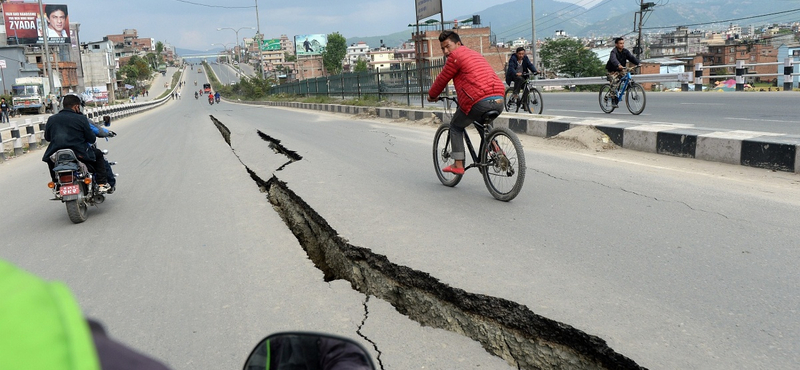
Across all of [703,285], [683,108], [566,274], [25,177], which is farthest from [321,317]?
[683,108]

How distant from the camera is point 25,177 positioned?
9.34 meters

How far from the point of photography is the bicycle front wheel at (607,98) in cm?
1255

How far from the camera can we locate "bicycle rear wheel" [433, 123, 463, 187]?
239 inches

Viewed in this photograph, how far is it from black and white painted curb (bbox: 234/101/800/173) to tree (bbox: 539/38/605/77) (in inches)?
1443

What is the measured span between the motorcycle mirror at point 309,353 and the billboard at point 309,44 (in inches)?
4182

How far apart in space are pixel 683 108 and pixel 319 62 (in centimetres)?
12090

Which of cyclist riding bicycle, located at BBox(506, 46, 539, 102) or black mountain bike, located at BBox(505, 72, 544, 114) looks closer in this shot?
cyclist riding bicycle, located at BBox(506, 46, 539, 102)

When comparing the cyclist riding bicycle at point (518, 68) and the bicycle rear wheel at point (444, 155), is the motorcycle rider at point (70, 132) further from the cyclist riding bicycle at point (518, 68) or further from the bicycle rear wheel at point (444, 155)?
the cyclist riding bicycle at point (518, 68)

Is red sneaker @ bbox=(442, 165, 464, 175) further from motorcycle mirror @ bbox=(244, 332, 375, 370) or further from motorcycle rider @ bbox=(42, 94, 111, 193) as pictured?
motorcycle mirror @ bbox=(244, 332, 375, 370)

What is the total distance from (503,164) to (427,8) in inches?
532

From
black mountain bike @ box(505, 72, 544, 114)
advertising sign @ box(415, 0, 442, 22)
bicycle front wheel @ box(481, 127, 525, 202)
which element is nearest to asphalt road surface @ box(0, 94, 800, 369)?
bicycle front wheel @ box(481, 127, 525, 202)

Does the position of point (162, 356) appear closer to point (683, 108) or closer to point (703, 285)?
point (703, 285)

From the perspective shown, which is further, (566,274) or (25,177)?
(25,177)

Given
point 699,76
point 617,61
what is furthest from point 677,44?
point 617,61
